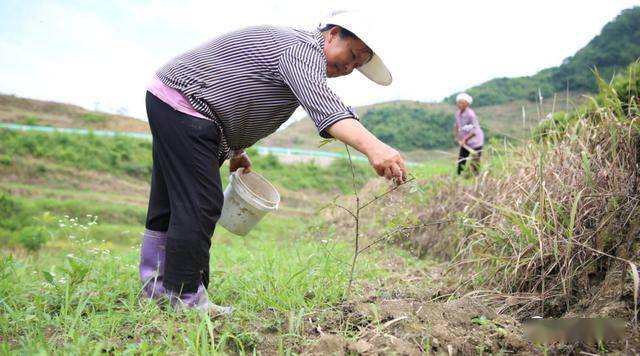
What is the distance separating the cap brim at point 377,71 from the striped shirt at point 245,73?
26 cm

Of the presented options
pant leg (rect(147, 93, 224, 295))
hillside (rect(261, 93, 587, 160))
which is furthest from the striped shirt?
hillside (rect(261, 93, 587, 160))

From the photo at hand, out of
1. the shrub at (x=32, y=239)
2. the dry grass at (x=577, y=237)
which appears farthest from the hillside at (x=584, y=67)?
the dry grass at (x=577, y=237)

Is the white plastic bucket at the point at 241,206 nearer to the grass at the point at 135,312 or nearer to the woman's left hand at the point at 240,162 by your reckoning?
the woman's left hand at the point at 240,162

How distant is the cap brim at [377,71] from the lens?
97.5 inches

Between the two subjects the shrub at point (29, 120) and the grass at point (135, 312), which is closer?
the grass at point (135, 312)

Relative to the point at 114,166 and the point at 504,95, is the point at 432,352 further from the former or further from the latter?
the point at 504,95

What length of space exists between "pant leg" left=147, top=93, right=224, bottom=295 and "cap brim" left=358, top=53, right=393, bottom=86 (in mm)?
765

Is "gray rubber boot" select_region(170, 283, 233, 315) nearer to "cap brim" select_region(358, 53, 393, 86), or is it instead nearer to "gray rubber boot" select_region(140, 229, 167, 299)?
"gray rubber boot" select_region(140, 229, 167, 299)

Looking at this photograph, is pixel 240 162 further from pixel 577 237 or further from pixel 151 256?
pixel 577 237

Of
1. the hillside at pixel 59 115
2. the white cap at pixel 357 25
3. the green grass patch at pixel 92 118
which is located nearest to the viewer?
the white cap at pixel 357 25

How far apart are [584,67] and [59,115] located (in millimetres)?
23015

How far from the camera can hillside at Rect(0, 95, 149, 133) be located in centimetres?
2120

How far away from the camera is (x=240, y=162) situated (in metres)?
3.14

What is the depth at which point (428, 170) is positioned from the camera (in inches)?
363
